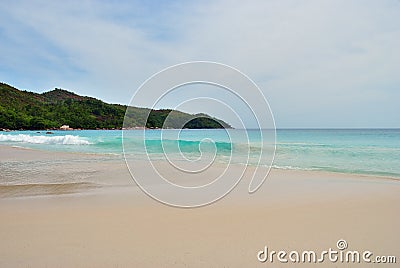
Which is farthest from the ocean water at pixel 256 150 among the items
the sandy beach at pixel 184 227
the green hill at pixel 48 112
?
the green hill at pixel 48 112

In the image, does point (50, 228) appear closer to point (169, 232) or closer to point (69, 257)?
point (69, 257)

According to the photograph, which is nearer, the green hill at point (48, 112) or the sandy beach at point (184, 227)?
the sandy beach at point (184, 227)

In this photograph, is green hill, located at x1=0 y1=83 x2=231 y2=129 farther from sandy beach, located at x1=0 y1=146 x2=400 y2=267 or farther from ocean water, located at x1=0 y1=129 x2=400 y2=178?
sandy beach, located at x1=0 y1=146 x2=400 y2=267

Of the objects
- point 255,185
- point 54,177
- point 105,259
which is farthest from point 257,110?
point 54,177

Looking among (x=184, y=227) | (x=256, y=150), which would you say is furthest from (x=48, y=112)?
(x=184, y=227)

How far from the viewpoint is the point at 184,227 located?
4.90 metres

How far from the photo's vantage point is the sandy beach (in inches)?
149

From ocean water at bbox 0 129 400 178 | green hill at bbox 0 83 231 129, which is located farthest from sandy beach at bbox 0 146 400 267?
green hill at bbox 0 83 231 129

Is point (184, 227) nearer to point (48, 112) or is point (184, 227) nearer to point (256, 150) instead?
point (256, 150)

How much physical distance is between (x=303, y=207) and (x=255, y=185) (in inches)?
114

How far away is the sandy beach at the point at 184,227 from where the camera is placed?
3787 millimetres

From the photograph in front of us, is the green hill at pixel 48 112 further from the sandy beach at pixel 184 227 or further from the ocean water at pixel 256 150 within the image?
the sandy beach at pixel 184 227

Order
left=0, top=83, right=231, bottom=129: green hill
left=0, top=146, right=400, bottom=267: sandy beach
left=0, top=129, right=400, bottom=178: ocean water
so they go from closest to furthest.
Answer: left=0, top=146, right=400, bottom=267: sandy beach, left=0, top=129, right=400, bottom=178: ocean water, left=0, top=83, right=231, bottom=129: green hill

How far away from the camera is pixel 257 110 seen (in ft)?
23.0
